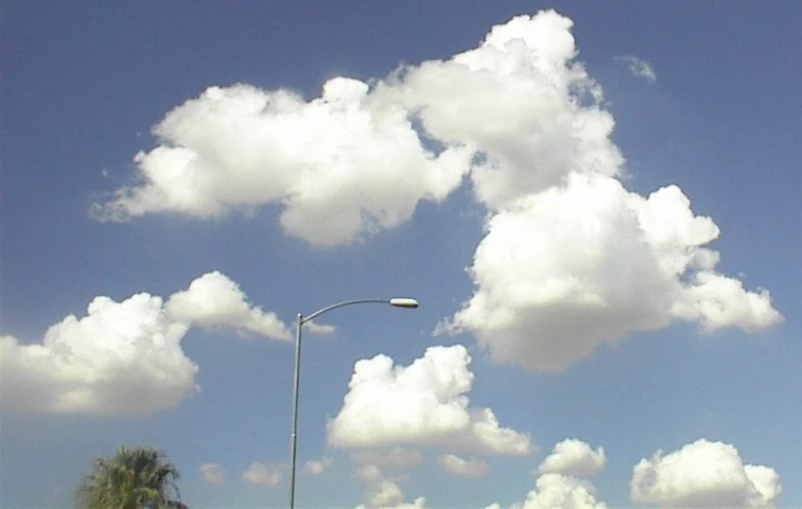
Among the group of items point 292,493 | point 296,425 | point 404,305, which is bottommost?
point 292,493

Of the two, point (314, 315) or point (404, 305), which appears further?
point (314, 315)

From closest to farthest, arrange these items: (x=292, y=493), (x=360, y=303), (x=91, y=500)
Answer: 1. (x=292, y=493)
2. (x=360, y=303)
3. (x=91, y=500)

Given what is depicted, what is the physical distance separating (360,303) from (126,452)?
1289 inches

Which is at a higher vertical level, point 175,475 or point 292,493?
point 175,475

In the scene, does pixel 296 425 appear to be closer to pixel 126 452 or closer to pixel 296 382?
pixel 296 382

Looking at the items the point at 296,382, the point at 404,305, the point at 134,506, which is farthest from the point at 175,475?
the point at 404,305

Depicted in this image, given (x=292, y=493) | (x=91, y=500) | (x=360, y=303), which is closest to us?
(x=292, y=493)

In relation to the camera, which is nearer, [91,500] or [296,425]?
[296,425]

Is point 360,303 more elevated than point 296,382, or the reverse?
point 360,303

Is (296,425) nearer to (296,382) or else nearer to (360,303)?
(296,382)

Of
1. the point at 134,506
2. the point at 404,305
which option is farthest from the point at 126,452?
the point at 404,305

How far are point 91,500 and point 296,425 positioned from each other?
32.6 m

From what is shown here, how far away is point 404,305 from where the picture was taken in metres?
33.1

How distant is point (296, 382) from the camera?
35.0 m
